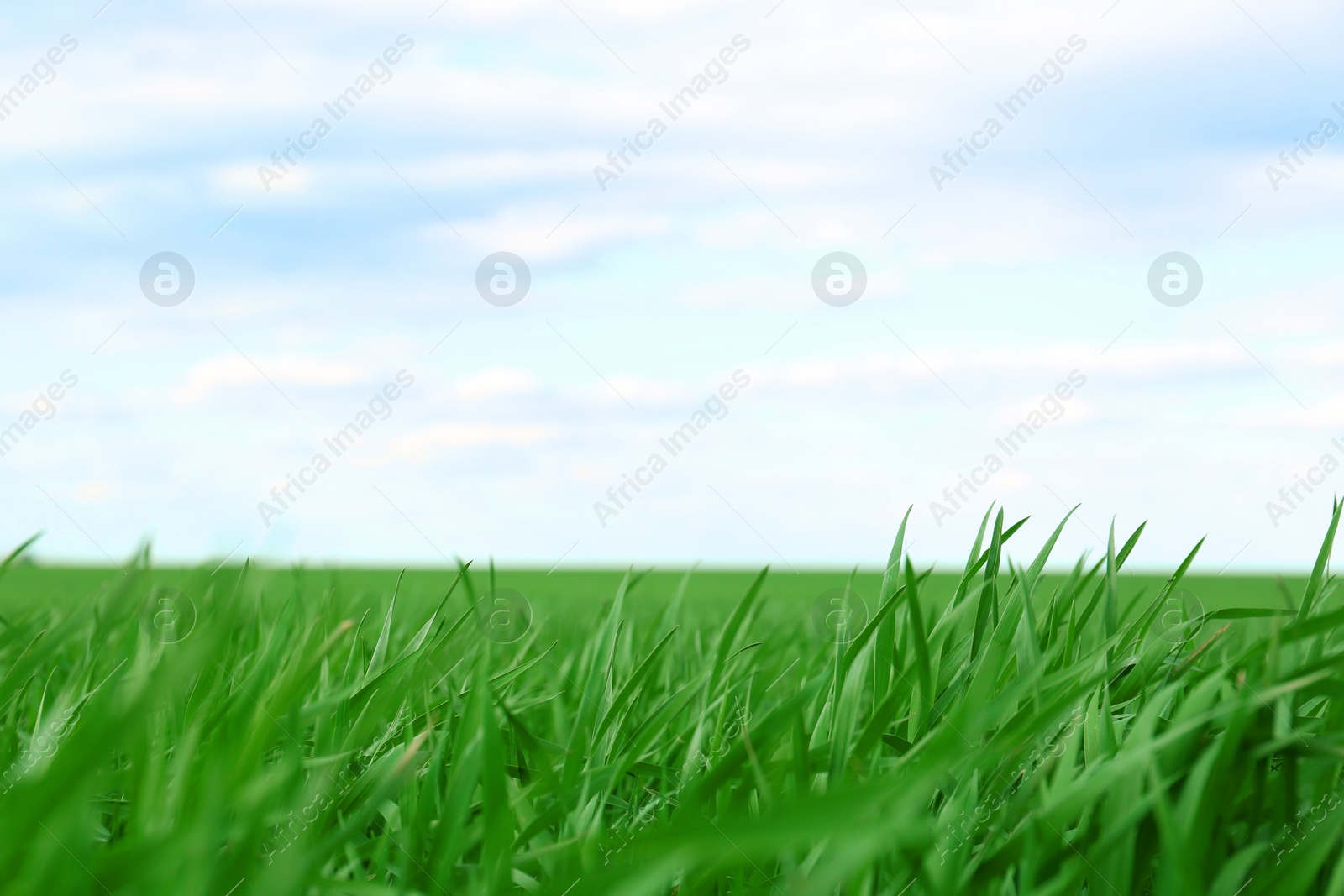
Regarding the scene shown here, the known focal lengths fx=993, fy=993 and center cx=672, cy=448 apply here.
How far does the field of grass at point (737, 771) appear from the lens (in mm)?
628

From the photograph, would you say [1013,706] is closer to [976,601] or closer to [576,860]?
[976,601]

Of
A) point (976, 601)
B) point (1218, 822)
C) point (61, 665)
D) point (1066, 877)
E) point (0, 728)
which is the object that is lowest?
point (61, 665)

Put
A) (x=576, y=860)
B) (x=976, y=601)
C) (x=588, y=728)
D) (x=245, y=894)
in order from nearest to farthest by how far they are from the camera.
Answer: (x=245, y=894)
(x=576, y=860)
(x=976, y=601)
(x=588, y=728)

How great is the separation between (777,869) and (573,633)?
2.17m

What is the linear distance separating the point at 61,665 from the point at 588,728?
1267mm

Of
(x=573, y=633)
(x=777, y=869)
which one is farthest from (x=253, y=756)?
(x=573, y=633)

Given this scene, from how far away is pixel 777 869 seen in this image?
934 mm

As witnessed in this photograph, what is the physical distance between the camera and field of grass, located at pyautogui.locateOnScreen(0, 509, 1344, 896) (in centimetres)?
63

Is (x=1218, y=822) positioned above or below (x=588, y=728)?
above

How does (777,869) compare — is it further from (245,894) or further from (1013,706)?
(245,894)

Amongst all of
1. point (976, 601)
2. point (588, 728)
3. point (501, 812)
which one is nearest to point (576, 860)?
point (501, 812)

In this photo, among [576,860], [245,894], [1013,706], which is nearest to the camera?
[245,894]

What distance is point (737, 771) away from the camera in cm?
85

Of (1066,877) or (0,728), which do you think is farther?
(0,728)
